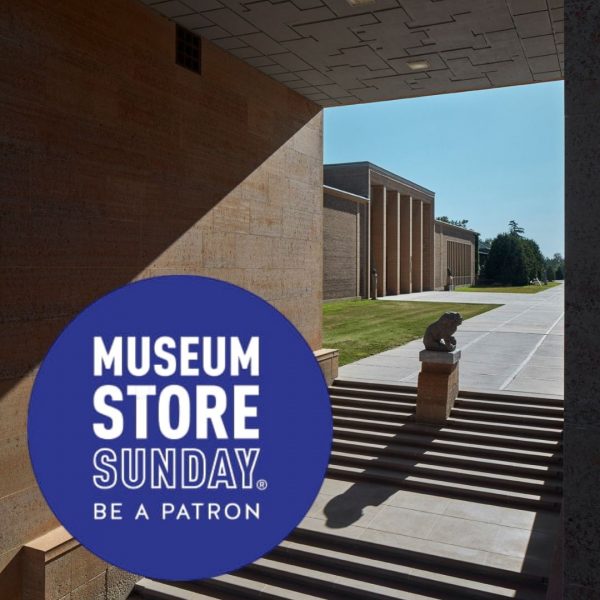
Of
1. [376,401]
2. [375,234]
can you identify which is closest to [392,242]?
[375,234]

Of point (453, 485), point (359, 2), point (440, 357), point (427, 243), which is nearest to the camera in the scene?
point (359, 2)

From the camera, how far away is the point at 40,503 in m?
8.65

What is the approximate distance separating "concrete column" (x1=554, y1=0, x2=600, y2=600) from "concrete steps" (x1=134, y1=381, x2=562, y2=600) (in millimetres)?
4205

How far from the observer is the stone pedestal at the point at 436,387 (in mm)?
13703

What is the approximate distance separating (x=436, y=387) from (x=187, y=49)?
8508mm

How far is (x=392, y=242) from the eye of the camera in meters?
58.9

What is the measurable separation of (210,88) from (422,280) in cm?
5938

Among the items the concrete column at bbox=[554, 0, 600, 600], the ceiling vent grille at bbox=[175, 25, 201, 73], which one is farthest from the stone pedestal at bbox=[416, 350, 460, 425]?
the concrete column at bbox=[554, 0, 600, 600]

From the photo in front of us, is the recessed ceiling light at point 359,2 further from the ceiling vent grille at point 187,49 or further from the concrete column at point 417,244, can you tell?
the concrete column at point 417,244

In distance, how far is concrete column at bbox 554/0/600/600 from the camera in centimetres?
511

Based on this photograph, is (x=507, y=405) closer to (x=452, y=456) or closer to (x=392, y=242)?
(x=452, y=456)

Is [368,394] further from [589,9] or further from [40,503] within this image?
[589,9]

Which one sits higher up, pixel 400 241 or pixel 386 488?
pixel 400 241

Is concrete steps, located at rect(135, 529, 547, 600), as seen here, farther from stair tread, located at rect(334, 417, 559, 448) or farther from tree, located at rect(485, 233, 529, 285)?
tree, located at rect(485, 233, 529, 285)
